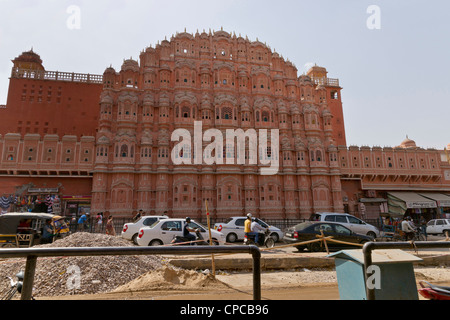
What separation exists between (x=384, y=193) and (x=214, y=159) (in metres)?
20.1

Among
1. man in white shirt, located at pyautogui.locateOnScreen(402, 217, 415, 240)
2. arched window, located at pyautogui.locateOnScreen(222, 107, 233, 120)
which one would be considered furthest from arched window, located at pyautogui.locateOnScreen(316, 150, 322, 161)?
man in white shirt, located at pyautogui.locateOnScreen(402, 217, 415, 240)

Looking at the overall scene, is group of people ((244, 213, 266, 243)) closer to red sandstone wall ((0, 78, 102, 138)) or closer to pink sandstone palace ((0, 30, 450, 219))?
pink sandstone palace ((0, 30, 450, 219))

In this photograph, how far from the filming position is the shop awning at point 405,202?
2850 cm

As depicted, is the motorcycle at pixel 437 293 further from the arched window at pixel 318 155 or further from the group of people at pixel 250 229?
the arched window at pixel 318 155

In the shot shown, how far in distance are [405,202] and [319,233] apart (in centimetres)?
2232

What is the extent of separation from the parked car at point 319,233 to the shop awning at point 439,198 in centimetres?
2380

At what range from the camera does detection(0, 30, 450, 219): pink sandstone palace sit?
25.2 meters

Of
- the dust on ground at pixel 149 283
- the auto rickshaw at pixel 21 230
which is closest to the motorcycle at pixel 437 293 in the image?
the dust on ground at pixel 149 283

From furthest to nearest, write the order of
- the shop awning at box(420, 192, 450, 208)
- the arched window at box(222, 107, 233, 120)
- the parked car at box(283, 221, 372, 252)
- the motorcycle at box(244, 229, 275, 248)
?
1. the shop awning at box(420, 192, 450, 208)
2. the arched window at box(222, 107, 233, 120)
3. the motorcycle at box(244, 229, 275, 248)
4. the parked car at box(283, 221, 372, 252)

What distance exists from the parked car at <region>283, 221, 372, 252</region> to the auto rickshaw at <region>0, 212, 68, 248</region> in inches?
468

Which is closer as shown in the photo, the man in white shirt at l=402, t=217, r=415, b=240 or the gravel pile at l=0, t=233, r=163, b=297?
the gravel pile at l=0, t=233, r=163, b=297

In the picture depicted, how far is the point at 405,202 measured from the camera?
1128 inches
